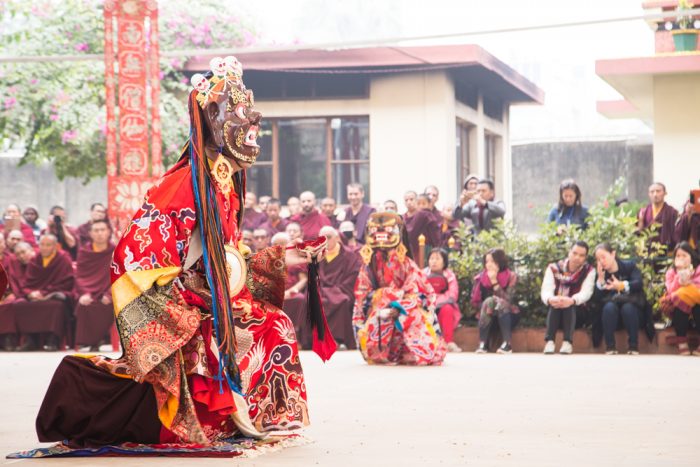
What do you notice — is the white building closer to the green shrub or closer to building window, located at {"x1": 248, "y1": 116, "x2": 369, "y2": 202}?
building window, located at {"x1": 248, "y1": 116, "x2": 369, "y2": 202}

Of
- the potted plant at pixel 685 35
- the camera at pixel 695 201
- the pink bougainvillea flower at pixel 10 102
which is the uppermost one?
the potted plant at pixel 685 35

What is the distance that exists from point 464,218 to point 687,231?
296 cm

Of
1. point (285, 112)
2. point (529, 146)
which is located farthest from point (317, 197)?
point (529, 146)

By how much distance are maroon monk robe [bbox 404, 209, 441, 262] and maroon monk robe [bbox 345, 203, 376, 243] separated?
2.36 feet

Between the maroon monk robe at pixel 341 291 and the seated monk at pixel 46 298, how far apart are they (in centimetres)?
320

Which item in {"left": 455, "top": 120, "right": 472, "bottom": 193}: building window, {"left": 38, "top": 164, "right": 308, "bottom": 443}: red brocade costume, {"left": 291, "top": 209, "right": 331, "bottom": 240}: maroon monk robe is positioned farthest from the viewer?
{"left": 455, "top": 120, "right": 472, "bottom": 193}: building window

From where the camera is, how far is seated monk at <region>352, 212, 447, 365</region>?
1340 cm

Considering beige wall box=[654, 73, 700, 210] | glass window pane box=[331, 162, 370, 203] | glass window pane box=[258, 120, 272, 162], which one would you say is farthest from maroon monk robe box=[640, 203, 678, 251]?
glass window pane box=[258, 120, 272, 162]

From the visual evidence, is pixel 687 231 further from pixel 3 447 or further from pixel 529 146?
pixel 529 146

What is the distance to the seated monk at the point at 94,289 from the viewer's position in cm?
1652

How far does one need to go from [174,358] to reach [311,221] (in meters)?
11.2

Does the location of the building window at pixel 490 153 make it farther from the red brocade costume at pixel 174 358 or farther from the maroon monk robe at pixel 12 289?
the red brocade costume at pixel 174 358

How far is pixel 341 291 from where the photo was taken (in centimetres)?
1656

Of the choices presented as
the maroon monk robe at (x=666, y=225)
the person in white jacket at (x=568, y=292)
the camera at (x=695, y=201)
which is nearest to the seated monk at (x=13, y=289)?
the person in white jacket at (x=568, y=292)
